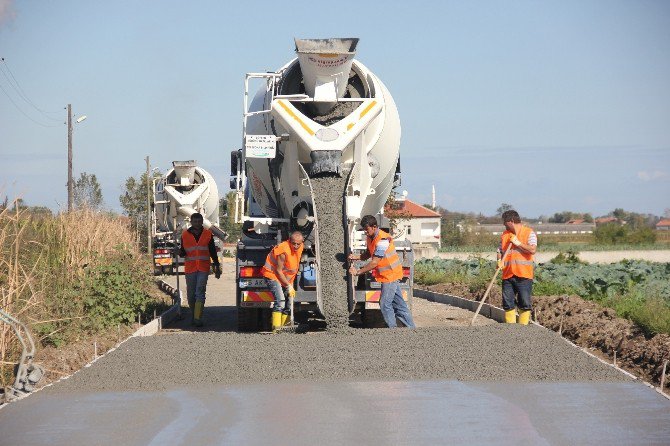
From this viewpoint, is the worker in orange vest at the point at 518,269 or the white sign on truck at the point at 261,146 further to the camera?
the worker in orange vest at the point at 518,269

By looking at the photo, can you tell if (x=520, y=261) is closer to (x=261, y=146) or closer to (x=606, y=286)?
(x=261, y=146)

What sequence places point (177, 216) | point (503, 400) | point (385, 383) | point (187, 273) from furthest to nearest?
point (177, 216), point (187, 273), point (385, 383), point (503, 400)

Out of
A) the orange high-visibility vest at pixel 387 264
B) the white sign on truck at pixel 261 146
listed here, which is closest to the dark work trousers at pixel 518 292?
the orange high-visibility vest at pixel 387 264

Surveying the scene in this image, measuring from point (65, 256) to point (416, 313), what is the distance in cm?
625

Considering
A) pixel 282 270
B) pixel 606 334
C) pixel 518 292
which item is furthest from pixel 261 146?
pixel 606 334

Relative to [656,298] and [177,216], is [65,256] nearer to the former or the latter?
[656,298]

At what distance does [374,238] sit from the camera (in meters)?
12.3

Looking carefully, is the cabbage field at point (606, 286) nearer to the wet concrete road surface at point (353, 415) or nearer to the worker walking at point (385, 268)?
the worker walking at point (385, 268)

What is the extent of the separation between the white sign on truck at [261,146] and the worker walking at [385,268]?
149 centimetres

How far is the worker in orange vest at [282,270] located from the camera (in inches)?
489

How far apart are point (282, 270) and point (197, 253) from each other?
3.06m

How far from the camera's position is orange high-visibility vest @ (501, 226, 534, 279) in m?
13.0

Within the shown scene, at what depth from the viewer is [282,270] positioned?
12.5 metres

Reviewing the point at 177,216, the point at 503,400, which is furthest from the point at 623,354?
the point at 177,216
